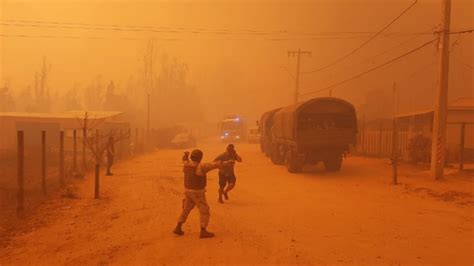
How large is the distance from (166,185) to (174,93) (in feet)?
305

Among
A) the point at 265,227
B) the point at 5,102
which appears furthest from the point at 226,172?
the point at 5,102

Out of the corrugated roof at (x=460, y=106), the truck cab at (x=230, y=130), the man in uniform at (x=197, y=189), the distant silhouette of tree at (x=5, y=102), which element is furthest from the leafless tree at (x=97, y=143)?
the distant silhouette of tree at (x=5, y=102)

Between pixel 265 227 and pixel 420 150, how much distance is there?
16.4 m

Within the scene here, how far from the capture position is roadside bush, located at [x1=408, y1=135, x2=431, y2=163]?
75.6 feet

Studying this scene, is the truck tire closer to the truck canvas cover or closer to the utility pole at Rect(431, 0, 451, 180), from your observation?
the truck canvas cover

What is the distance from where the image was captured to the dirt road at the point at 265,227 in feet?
24.5

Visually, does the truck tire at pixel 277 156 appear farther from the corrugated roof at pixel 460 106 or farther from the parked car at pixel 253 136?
the parked car at pixel 253 136

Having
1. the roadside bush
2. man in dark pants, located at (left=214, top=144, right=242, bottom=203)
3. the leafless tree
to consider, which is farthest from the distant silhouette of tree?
man in dark pants, located at (left=214, top=144, right=242, bottom=203)

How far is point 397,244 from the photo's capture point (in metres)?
8.27

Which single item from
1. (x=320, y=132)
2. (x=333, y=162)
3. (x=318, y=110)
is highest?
(x=318, y=110)

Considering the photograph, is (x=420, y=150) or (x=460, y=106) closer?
(x=420, y=150)

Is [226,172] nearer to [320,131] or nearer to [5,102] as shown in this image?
[320,131]

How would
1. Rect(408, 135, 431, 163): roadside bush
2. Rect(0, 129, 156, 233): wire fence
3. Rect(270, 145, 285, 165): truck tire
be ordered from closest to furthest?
1. Rect(0, 129, 156, 233): wire fence
2. Rect(408, 135, 431, 163): roadside bush
3. Rect(270, 145, 285, 165): truck tire

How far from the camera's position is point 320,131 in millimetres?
19828
